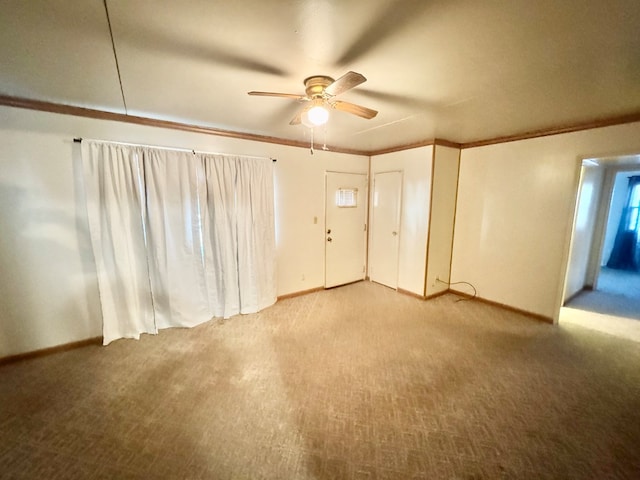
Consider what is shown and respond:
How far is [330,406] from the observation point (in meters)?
1.92

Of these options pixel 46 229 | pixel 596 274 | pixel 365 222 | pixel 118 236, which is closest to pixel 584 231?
pixel 596 274

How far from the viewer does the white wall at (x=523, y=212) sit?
2.92m

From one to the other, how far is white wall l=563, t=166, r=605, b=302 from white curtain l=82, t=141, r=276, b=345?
450 cm

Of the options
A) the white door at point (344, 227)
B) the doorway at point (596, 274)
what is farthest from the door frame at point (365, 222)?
the doorway at point (596, 274)

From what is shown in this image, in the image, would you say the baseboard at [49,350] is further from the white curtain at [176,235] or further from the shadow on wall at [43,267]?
the white curtain at [176,235]

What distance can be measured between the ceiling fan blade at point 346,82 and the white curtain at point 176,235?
198 cm

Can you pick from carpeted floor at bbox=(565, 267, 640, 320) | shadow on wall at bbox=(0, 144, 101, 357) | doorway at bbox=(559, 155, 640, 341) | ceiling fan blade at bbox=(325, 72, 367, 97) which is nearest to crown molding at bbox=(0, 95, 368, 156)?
shadow on wall at bbox=(0, 144, 101, 357)

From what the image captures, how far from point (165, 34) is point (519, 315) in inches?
182

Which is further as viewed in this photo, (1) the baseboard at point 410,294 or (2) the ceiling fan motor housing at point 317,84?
(1) the baseboard at point 410,294

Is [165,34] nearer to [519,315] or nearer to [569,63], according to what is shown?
[569,63]

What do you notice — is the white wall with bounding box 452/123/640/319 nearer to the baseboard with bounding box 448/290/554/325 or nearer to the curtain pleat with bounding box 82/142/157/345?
the baseboard with bounding box 448/290/554/325

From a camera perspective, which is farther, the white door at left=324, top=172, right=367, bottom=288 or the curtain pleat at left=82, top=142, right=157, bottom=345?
the white door at left=324, top=172, right=367, bottom=288

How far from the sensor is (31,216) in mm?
2355

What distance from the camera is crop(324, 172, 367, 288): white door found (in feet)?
13.8
